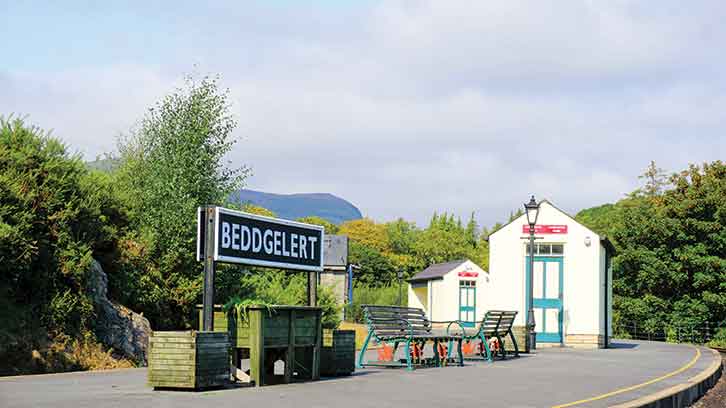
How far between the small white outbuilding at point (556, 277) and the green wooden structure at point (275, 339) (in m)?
14.5

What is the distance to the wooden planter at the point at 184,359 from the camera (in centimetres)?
1013

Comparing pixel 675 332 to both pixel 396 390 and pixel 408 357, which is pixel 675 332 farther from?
pixel 396 390

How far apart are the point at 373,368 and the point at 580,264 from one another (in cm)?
1227

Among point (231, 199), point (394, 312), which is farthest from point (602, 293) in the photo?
point (394, 312)

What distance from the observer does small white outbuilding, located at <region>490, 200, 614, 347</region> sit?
25.6 meters

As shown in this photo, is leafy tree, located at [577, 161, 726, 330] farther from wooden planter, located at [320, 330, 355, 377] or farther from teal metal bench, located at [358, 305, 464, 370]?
Answer: wooden planter, located at [320, 330, 355, 377]

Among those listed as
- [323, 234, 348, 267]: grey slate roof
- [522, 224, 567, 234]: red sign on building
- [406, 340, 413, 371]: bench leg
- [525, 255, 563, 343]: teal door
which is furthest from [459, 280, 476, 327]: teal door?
[406, 340, 413, 371]: bench leg

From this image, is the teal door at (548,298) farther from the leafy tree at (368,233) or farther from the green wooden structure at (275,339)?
the leafy tree at (368,233)

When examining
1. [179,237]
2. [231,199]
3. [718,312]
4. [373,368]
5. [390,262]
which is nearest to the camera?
[373,368]

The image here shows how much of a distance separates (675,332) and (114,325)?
1112 inches

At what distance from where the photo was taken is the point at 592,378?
1382cm

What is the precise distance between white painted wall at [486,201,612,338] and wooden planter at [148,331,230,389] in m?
16.8

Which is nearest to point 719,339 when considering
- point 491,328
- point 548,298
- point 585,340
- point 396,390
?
point 585,340

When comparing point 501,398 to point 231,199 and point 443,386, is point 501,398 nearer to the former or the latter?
point 443,386
